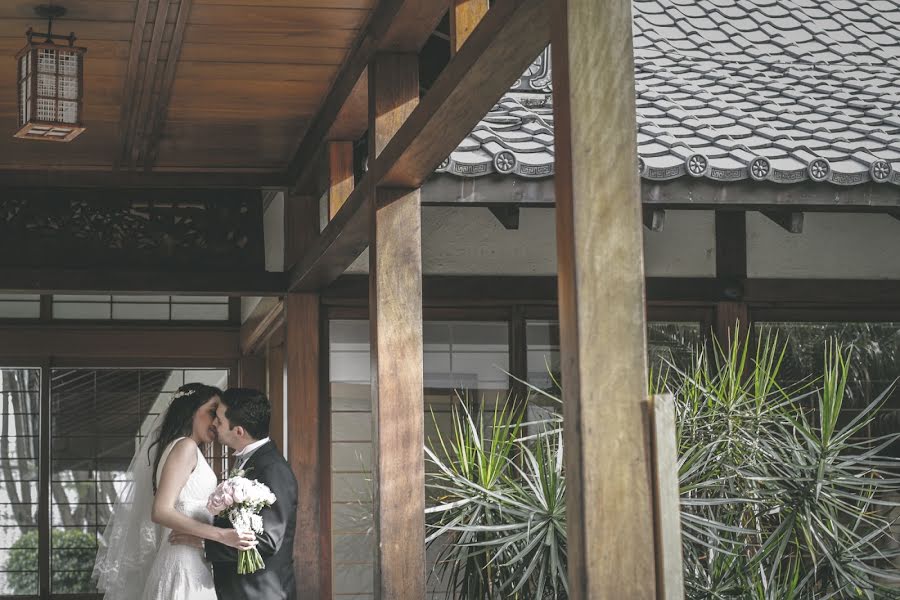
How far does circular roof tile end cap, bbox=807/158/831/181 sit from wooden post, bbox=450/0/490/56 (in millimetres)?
2383

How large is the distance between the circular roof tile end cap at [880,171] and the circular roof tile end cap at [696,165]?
743mm

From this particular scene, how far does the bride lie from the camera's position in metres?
5.18

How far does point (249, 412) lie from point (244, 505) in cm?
43

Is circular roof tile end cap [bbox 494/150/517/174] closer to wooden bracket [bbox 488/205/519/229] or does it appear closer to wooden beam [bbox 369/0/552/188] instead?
wooden bracket [bbox 488/205/519/229]

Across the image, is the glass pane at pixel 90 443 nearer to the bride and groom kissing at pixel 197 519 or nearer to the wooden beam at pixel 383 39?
the bride and groom kissing at pixel 197 519

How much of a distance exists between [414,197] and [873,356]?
3.47m

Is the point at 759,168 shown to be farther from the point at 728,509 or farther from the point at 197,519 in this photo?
the point at 197,519

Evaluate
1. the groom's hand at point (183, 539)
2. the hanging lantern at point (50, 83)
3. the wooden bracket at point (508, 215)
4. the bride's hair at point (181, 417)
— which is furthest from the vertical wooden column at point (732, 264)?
the hanging lantern at point (50, 83)

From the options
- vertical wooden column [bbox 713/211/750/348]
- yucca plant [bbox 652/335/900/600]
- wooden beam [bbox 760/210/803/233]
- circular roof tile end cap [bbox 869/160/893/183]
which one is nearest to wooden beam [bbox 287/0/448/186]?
yucca plant [bbox 652/335/900/600]

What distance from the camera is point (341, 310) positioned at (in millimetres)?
6156

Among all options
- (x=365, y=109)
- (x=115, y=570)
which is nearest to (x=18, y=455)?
(x=115, y=570)

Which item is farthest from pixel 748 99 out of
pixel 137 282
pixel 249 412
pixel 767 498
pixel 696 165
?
pixel 137 282

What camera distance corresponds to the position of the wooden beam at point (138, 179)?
20.0 ft

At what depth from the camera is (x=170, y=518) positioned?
5.11 meters
